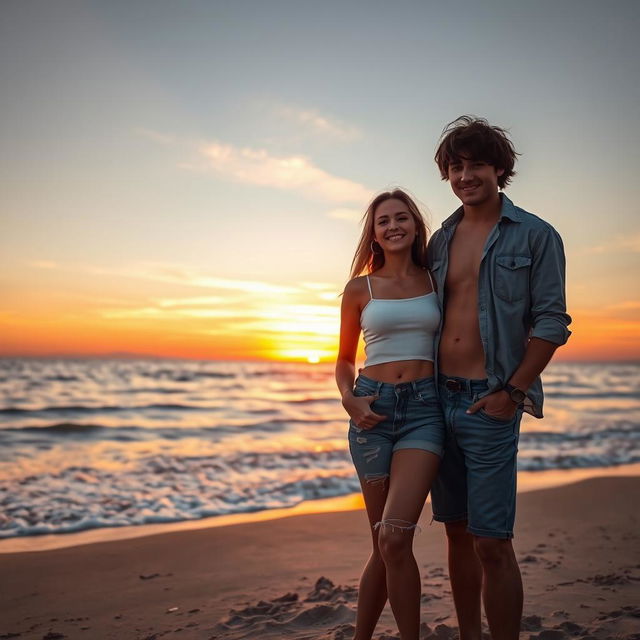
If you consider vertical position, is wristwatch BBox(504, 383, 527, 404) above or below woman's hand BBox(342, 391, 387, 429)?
above

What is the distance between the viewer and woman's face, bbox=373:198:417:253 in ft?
11.7

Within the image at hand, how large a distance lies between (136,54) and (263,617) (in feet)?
25.4

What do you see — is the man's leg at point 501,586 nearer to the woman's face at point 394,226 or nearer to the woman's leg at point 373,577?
the woman's leg at point 373,577

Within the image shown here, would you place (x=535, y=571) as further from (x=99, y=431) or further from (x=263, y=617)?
(x=99, y=431)

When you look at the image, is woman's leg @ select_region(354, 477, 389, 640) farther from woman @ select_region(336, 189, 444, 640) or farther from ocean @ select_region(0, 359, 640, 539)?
ocean @ select_region(0, 359, 640, 539)

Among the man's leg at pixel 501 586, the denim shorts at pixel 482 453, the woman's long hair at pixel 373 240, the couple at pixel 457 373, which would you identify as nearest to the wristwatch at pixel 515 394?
the couple at pixel 457 373

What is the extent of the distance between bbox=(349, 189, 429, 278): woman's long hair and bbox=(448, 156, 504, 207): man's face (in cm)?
33

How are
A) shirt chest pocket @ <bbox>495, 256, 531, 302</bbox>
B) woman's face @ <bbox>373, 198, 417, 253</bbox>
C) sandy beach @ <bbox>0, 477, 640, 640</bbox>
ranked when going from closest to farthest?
shirt chest pocket @ <bbox>495, 256, 531, 302</bbox>
woman's face @ <bbox>373, 198, 417, 253</bbox>
sandy beach @ <bbox>0, 477, 640, 640</bbox>

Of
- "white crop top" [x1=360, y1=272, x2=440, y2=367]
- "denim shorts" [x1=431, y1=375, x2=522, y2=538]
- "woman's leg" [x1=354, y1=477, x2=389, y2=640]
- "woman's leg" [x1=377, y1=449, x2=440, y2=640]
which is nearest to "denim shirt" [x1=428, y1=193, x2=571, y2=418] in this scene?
"denim shorts" [x1=431, y1=375, x2=522, y2=538]

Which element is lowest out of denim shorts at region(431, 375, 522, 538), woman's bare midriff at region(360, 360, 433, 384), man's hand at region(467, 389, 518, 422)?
denim shorts at region(431, 375, 522, 538)

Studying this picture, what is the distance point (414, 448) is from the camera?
3.14 meters

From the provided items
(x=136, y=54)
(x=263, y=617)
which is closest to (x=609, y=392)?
(x=136, y=54)

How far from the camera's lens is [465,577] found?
136 inches

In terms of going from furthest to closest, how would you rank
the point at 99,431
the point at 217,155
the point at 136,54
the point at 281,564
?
the point at 99,431 → the point at 217,155 → the point at 136,54 → the point at 281,564
